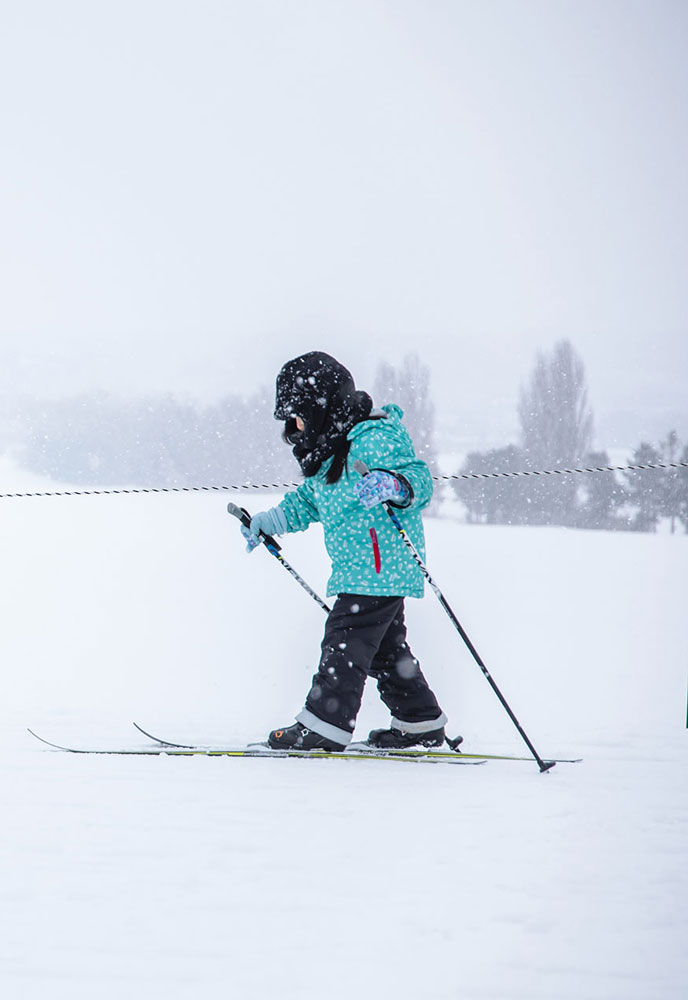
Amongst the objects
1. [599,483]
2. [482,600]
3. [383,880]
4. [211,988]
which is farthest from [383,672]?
[599,483]

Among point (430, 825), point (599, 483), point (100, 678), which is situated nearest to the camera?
point (430, 825)

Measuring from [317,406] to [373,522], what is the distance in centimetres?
45

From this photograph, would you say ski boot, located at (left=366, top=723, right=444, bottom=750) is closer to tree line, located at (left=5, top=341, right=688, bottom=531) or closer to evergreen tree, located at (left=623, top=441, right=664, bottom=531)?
tree line, located at (left=5, top=341, right=688, bottom=531)

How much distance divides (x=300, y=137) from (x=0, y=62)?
5446cm

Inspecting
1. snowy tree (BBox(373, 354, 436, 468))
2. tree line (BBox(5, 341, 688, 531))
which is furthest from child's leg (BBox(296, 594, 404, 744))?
snowy tree (BBox(373, 354, 436, 468))

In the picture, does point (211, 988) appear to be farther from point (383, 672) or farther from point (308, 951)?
point (383, 672)

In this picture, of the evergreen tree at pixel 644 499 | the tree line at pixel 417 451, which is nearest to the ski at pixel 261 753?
the tree line at pixel 417 451

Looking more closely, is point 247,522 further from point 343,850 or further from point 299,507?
point 343,850

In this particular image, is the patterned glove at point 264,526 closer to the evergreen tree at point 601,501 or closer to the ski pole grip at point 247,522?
the ski pole grip at point 247,522

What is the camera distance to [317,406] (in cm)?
301

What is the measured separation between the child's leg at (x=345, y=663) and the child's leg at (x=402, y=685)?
165 mm

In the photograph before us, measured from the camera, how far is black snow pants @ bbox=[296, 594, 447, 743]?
2869 millimetres

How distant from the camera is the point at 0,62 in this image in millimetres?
153250

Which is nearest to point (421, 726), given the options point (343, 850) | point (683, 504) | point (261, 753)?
point (261, 753)
